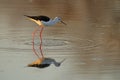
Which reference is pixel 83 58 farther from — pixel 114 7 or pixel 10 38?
pixel 114 7

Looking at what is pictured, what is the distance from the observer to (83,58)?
10.0 metres

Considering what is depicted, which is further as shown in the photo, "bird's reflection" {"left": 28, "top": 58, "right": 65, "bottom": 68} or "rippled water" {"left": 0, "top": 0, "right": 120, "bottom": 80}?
"bird's reflection" {"left": 28, "top": 58, "right": 65, "bottom": 68}

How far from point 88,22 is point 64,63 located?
5030 mm

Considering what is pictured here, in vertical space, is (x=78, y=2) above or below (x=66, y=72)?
below

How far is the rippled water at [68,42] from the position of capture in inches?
354

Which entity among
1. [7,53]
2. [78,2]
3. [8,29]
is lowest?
[78,2]

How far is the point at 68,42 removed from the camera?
1147cm

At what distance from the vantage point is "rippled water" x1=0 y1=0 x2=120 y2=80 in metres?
8.98

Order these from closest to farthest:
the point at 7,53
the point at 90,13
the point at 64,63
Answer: the point at 64,63 < the point at 7,53 < the point at 90,13

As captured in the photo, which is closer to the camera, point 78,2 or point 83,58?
point 83,58

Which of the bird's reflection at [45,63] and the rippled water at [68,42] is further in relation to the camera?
the bird's reflection at [45,63]

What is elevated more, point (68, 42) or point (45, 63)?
point (45, 63)

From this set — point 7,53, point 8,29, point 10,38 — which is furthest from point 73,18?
point 7,53

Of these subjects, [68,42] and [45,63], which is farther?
[68,42]
